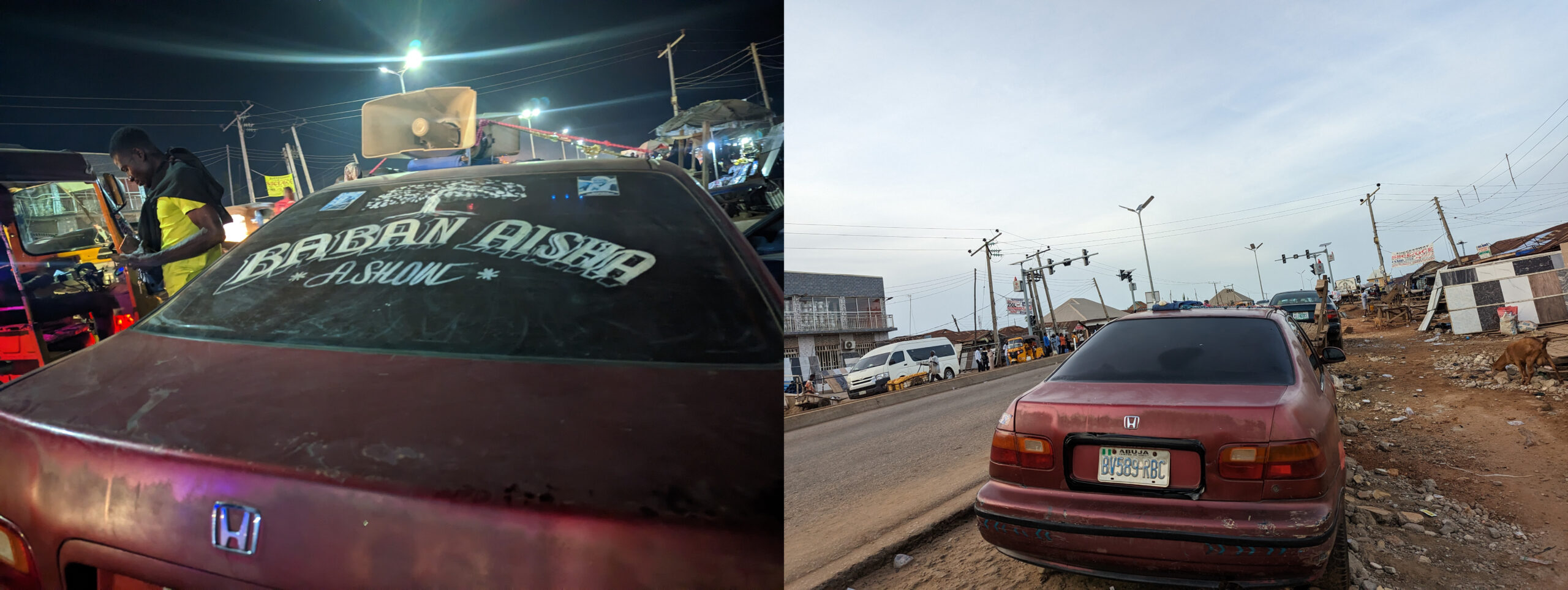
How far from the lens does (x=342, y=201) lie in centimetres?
150

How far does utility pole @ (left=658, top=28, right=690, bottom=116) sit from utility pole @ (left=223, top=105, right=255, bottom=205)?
1321mm

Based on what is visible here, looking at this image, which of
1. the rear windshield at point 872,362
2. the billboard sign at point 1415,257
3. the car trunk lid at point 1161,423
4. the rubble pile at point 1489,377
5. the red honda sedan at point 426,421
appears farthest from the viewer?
the billboard sign at point 1415,257

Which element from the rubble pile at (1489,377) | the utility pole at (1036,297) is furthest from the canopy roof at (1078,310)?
the rubble pile at (1489,377)

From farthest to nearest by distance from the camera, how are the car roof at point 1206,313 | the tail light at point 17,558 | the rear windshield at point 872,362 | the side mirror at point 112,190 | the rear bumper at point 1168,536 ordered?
the rear windshield at point 872,362, the car roof at point 1206,313, the side mirror at point 112,190, the rear bumper at point 1168,536, the tail light at point 17,558

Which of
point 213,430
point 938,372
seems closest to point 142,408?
point 213,430

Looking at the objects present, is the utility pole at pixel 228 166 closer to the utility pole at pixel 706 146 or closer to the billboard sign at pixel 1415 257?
the utility pole at pixel 706 146

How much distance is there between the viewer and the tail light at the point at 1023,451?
6.21 ft

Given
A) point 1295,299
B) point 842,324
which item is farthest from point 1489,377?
point 842,324

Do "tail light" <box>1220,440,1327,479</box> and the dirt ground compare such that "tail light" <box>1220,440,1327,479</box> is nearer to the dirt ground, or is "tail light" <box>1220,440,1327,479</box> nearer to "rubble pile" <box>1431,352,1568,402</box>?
the dirt ground

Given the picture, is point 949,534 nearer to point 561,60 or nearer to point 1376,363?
point 561,60

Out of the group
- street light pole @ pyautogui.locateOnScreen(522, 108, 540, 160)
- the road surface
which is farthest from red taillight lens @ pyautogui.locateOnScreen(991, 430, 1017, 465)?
street light pole @ pyautogui.locateOnScreen(522, 108, 540, 160)

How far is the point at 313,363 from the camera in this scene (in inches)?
37.1

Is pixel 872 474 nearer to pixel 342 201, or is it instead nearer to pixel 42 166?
pixel 342 201

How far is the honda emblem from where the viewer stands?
630 millimetres
